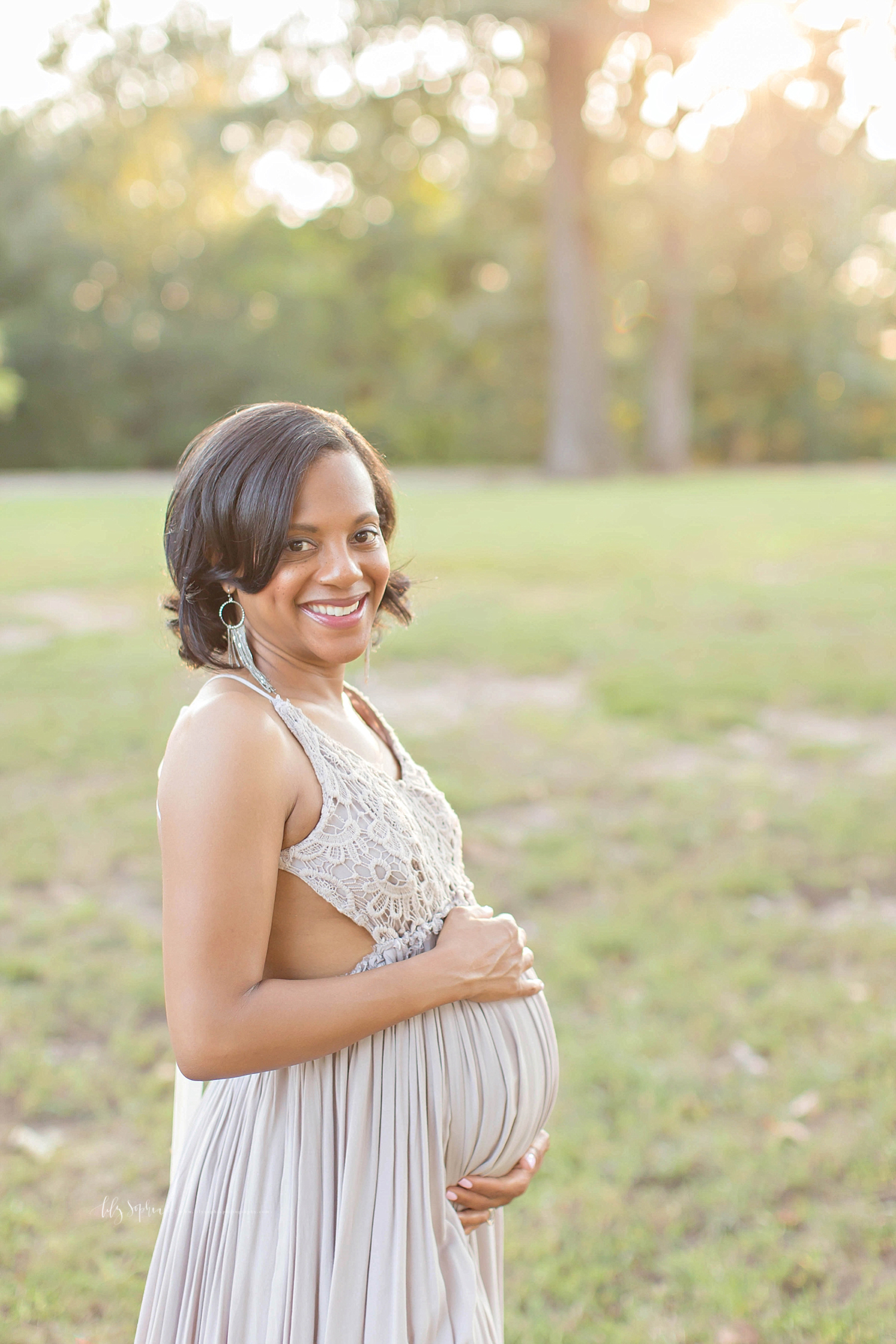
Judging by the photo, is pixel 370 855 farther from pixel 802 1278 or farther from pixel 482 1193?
pixel 802 1278

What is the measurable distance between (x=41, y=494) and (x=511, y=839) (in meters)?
15.5

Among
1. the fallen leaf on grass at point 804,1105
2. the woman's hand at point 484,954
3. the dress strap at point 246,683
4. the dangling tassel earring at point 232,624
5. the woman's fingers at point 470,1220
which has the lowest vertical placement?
the fallen leaf on grass at point 804,1105

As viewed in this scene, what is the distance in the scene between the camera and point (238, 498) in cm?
152

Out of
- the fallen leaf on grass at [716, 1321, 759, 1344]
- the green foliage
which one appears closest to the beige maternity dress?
the fallen leaf on grass at [716, 1321, 759, 1344]

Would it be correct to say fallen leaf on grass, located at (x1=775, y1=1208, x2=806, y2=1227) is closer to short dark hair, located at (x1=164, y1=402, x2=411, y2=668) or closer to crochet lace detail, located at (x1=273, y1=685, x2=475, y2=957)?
crochet lace detail, located at (x1=273, y1=685, x2=475, y2=957)

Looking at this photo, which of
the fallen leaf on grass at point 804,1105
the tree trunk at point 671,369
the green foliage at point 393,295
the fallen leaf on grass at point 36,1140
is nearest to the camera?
the fallen leaf on grass at point 36,1140

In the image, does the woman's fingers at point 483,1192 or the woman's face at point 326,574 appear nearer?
the woman's face at point 326,574

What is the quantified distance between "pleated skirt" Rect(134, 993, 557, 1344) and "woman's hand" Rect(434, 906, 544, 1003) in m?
0.06

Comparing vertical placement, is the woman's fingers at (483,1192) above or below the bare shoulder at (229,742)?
below

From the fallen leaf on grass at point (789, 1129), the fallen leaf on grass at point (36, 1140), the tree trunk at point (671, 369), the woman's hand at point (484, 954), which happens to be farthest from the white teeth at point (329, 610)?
the tree trunk at point (671, 369)

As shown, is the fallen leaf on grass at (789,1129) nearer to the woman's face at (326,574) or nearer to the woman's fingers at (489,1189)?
the woman's fingers at (489,1189)

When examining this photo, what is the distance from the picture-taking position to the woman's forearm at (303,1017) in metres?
1.42

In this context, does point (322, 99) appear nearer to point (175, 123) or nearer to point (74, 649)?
point (175, 123)

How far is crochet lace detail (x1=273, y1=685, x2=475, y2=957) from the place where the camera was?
1.52 meters
